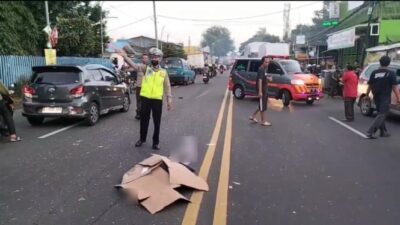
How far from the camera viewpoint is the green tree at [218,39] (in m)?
153

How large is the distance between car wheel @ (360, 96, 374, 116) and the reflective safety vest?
7.98 m

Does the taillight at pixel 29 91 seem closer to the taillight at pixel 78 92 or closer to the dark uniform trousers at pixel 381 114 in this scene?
the taillight at pixel 78 92

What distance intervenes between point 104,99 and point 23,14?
15.5 m

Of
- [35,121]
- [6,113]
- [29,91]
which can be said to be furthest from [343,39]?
[6,113]

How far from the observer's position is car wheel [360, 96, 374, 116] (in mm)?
14259

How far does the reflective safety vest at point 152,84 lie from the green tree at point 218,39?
14168 cm

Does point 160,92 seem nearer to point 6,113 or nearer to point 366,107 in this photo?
point 6,113

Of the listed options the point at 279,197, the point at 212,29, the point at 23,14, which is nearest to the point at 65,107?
the point at 279,197

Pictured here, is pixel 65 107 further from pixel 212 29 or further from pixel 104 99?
pixel 212 29

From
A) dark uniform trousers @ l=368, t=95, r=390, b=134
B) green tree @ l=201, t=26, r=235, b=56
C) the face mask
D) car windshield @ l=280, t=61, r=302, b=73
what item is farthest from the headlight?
green tree @ l=201, t=26, r=235, b=56

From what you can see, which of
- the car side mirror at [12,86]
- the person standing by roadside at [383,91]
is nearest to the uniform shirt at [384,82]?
the person standing by roadside at [383,91]

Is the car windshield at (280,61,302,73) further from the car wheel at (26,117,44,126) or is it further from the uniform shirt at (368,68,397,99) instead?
the car wheel at (26,117,44,126)

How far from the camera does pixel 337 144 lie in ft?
30.9

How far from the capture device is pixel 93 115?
473 inches
